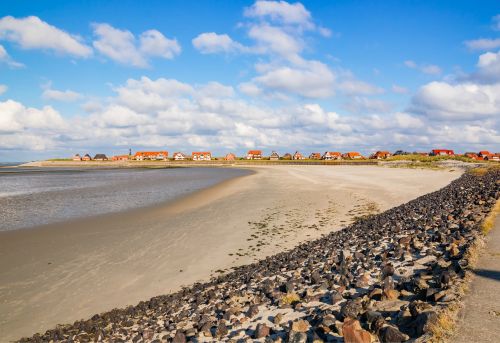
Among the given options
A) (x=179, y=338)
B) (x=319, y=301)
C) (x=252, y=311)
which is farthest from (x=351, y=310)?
(x=179, y=338)

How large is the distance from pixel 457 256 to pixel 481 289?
215 centimetres

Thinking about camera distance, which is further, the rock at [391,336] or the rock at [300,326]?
the rock at [300,326]

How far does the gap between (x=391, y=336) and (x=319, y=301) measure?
2353 millimetres

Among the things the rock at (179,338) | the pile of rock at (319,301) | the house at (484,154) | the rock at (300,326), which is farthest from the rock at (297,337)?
the house at (484,154)

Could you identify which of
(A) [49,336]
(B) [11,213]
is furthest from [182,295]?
(B) [11,213]

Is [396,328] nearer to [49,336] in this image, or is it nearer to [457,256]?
Answer: [457,256]

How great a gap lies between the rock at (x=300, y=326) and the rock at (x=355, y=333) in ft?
2.87

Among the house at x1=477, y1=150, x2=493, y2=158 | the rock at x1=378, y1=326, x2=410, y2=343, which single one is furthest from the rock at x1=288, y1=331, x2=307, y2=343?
the house at x1=477, y1=150, x2=493, y2=158

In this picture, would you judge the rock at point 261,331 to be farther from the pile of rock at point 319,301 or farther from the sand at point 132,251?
the sand at point 132,251

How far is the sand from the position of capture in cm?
1014

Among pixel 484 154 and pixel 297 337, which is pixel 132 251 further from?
pixel 484 154

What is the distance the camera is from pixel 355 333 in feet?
16.8

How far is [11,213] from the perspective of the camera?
82.2 ft

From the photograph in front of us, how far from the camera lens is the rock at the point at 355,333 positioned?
5.05 meters
